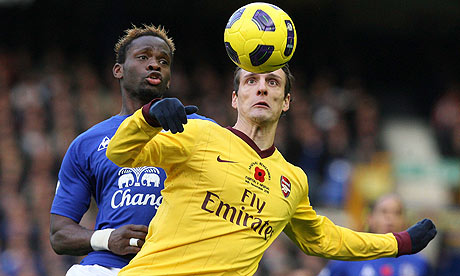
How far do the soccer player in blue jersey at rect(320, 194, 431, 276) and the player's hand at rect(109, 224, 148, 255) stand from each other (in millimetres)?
3299

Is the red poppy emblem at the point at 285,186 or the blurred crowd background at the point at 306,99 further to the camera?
the blurred crowd background at the point at 306,99

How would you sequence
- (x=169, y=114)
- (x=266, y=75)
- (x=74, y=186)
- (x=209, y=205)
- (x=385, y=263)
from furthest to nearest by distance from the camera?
(x=385, y=263) → (x=74, y=186) → (x=266, y=75) → (x=209, y=205) → (x=169, y=114)

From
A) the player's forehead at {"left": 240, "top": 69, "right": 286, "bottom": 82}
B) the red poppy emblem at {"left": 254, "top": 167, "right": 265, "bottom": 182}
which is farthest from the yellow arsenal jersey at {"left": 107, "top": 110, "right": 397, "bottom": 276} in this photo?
the player's forehead at {"left": 240, "top": 69, "right": 286, "bottom": 82}

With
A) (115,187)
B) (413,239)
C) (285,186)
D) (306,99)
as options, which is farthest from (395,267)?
(306,99)

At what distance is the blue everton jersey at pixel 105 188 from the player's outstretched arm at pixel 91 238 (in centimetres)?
6

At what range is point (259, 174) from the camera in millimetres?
4293

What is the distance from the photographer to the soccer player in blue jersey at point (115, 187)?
4660 millimetres

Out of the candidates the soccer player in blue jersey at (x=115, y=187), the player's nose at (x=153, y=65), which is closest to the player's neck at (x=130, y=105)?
the soccer player in blue jersey at (x=115, y=187)

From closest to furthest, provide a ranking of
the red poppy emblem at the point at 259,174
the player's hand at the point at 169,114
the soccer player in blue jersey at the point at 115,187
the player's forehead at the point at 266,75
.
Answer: the player's hand at the point at 169,114
the red poppy emblem at the point at 259,174
the player's forehead at the point at 266,75
the soccer player in blue jersey at the point at 115,187

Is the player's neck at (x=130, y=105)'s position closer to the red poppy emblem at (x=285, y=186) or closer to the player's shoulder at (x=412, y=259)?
the red poppy emblem at (x=285, y=186)

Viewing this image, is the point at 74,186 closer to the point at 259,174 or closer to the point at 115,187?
the point at 115,187

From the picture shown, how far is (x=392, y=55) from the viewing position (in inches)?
672

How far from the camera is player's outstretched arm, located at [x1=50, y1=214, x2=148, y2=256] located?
4.47 metres

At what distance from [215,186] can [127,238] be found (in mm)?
721
